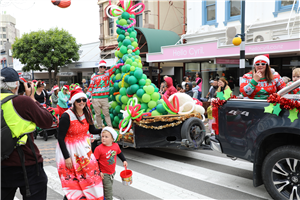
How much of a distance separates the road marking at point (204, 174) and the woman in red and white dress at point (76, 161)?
2209 mm

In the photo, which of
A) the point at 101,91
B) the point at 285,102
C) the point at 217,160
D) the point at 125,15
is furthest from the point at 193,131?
the point at 125,15

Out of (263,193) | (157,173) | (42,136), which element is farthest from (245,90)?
(42,136)

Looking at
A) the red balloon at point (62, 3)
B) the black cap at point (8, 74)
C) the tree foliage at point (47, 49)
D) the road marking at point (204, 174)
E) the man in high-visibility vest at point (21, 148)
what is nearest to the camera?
the man in high-visibility vest at point (21, 148)

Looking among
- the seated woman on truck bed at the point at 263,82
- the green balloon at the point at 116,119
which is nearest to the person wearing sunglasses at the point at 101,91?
the green balloon at the point at 116,119

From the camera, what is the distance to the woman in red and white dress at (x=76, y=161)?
3252mm

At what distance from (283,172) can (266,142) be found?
0.47 metres

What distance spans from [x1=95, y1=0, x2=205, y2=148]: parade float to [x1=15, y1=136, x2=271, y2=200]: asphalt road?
1.48 feet

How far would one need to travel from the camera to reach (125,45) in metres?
6.82

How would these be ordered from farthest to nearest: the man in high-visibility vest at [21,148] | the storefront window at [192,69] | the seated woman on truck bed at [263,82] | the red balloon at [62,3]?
1. the storefront window at [192,69]
2. the red balloon at [62,3]
3. the seated woman on truck bed at [263,82]
4. the man in high-visibility vest at [21,148]

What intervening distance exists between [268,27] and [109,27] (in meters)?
16.7

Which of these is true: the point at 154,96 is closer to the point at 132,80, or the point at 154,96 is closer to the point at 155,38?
the point at 132,80

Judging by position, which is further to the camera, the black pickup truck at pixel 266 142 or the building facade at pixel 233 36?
the building facade at pixel 233 36

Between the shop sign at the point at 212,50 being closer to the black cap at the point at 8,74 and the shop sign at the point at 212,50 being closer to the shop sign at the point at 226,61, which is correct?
the shop sign at the point at 226,61

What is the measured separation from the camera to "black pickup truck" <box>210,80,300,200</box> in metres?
3.44
